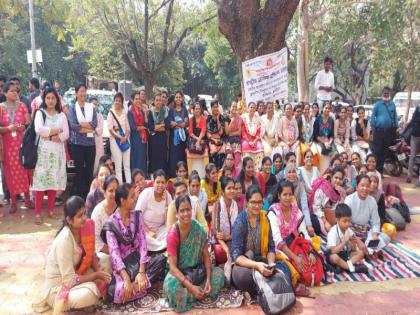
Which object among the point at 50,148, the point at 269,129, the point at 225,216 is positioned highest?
the point at 269,129

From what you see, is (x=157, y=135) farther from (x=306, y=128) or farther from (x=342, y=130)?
(x=342, y=130)

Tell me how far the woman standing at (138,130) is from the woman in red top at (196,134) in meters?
0.74

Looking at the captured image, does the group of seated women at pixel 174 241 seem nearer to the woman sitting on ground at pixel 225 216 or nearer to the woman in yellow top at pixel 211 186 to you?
the woman sitting on ground at pixel 225 216

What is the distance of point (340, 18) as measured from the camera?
1697 cm

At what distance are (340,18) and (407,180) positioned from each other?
34.3 feet

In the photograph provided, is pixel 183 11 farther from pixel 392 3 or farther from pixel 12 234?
pixel 12 234

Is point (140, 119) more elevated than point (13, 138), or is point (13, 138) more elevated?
point (140, 119)

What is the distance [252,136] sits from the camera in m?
7.19

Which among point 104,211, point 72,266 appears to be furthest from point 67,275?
point 104,211

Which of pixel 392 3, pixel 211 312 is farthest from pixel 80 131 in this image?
pixel 392 3

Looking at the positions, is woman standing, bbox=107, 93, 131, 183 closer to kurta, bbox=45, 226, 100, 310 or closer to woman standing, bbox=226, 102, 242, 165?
woman standing, bbox=226, 102, 242, 165

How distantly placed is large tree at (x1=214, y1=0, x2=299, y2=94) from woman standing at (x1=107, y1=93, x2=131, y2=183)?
2718 millimetres

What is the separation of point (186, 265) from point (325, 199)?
97.1 inches

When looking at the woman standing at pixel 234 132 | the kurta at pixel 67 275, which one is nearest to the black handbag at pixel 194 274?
the kurta at pixel 67 275
